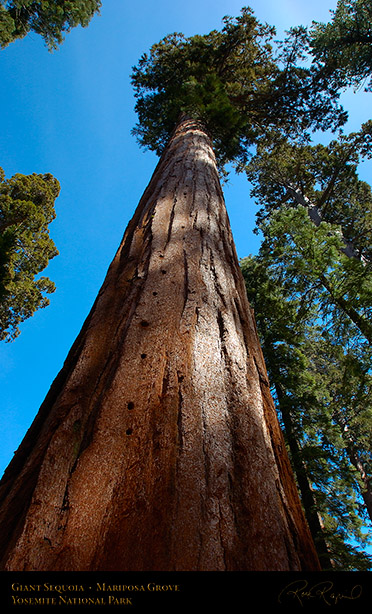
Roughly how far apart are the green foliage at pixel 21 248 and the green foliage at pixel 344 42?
1280 centimetres

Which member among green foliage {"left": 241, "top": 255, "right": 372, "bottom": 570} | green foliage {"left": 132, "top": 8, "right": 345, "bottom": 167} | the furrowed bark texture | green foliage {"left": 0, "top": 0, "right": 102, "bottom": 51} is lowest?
the furrowed bark texture

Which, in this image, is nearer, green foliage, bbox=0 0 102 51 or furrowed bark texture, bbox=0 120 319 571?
furrowed bark texture, bbox=0 120 319 571

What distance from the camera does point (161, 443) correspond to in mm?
978

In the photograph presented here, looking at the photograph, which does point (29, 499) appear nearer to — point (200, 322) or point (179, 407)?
point (179, 407)

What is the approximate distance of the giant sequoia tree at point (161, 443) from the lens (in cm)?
78

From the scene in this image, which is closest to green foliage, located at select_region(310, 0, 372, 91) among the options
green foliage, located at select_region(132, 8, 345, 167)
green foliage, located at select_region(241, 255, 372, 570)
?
green foliage, located at select_region(132, 8, 345, 167)

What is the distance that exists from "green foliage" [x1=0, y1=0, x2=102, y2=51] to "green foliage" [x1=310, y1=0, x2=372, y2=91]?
30.7 ft

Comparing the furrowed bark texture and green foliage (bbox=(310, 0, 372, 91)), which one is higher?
green foliage (bbox=(310, 0, 372, 91))

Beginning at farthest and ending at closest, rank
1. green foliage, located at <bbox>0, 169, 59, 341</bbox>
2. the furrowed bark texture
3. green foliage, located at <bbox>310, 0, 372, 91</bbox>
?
green foliage, located at <bbox>0, 169, 59, 341</bbox> → green foliage, located at <bbox>310, 0, 372, 91</bbox> → the furrowed bark texture

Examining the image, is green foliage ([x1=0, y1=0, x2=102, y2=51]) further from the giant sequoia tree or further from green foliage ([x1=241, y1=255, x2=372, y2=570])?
the giant sequoia tree

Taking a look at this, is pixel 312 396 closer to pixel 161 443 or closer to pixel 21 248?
pixel 161 443

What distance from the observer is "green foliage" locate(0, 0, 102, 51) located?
13.1m

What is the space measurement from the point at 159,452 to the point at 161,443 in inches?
1.1

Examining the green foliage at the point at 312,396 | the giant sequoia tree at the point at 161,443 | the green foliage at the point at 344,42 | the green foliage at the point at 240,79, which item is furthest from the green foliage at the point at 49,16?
the giant sequoia tree at the point at 161,443
